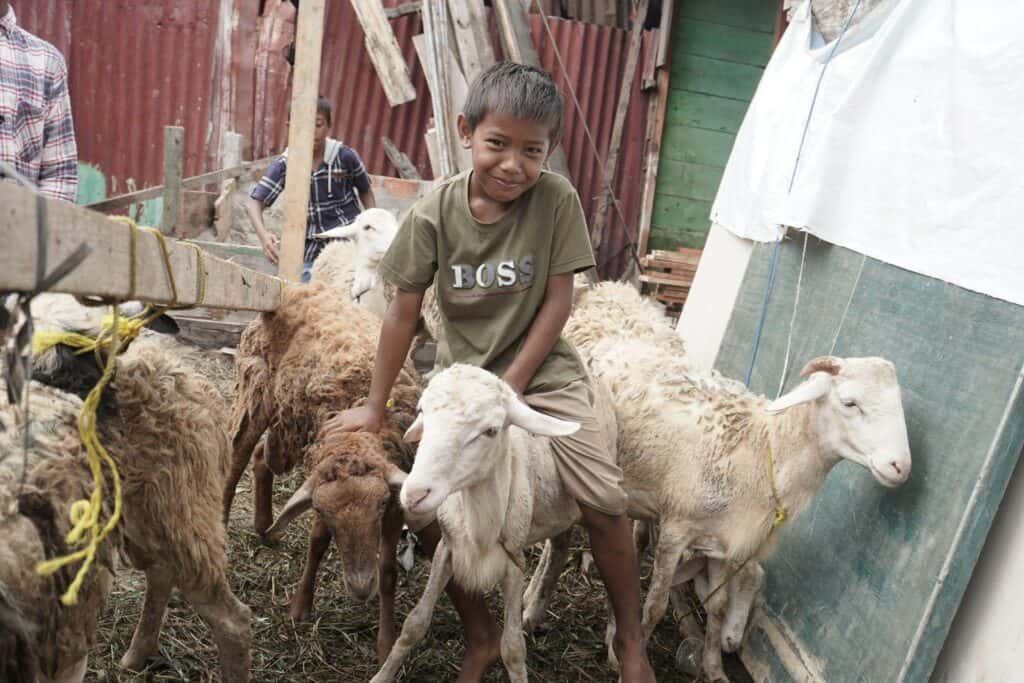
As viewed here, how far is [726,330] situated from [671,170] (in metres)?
4.08

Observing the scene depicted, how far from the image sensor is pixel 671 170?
9.52 meters

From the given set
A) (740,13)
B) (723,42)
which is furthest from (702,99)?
(740,13)

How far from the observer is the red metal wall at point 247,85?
950 centimetres

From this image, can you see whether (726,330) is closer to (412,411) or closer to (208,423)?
(412,411)

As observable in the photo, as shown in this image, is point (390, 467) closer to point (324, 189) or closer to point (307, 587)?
point (307, 587)

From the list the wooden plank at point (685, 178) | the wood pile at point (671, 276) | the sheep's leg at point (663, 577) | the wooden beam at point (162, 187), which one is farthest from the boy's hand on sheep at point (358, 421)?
the wooden plank at point (685, 178)

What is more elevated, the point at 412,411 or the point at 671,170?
the point at 671,170

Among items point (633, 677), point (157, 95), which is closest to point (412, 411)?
point (633, 677)

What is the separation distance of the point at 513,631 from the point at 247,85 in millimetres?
8142

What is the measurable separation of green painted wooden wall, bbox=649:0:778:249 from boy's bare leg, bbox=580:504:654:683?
21.7ft

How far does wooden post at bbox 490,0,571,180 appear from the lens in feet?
29.5

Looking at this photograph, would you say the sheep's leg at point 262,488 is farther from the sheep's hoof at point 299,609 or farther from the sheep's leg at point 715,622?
the sheep's leg at point 715,622

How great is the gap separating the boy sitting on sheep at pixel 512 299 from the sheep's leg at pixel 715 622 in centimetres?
71

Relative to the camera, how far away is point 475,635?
3375 millimetres
